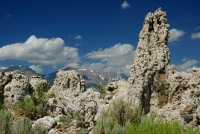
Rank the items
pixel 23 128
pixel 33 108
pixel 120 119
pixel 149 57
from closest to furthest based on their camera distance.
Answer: pixel 23 128
pixel 120 119
pixel 149 57
pixel 33 108

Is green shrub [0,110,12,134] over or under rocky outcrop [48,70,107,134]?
under

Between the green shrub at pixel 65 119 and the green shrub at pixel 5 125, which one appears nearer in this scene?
the green shrub at pixel 5 125

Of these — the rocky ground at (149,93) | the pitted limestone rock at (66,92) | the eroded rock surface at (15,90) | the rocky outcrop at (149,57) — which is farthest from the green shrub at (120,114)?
the eroded rock surface at (15,90)

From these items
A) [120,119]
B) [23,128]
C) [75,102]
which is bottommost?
[23,128]

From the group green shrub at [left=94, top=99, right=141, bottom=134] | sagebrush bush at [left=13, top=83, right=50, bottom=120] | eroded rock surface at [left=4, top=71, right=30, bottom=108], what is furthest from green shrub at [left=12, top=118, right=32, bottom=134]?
eroded rock surface at [left=4, top=71, right=30, bottom=108]

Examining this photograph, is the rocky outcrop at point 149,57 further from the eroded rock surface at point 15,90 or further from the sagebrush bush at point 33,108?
the eroded rock surface at point 15,90

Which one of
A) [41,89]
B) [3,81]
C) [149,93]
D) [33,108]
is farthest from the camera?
[41,89]

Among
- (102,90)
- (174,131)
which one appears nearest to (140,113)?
(174,131)

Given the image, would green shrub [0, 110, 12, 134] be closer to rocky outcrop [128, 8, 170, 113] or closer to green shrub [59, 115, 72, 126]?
green shrub [59, 115, 72, 126]

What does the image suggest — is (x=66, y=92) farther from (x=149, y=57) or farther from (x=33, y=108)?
(x=149, y=57)

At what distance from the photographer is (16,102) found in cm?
2019

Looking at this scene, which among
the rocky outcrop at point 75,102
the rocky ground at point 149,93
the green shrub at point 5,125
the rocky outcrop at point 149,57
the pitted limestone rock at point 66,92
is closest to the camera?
the green shrub at point 5,125

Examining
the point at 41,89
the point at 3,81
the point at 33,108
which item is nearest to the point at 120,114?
the point at 33,108

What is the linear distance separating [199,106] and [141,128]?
216 inches
